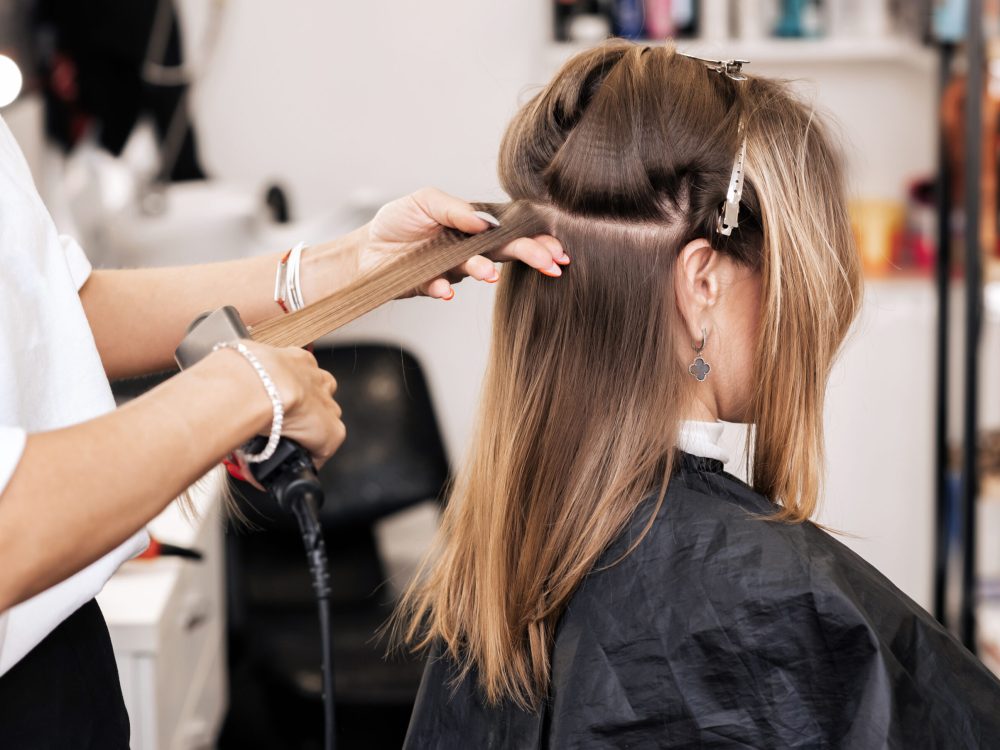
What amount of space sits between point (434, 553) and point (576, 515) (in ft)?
1.03

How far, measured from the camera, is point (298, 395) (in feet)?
2.40

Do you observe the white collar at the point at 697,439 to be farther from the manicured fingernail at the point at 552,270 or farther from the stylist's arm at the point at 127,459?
the stylist's arm at the point at 127,459

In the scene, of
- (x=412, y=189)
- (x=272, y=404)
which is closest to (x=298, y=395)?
(x=272, y=404)

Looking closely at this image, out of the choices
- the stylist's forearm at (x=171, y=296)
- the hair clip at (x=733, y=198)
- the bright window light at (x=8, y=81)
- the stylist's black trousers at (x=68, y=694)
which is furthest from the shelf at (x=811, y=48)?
the stylist's black trousers at (x=68, y=694)

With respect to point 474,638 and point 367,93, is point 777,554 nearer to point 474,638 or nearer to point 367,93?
point 474,638

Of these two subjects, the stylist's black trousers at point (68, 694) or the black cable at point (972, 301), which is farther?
the black cable at point (972, 301)

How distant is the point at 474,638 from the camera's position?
1101 mm

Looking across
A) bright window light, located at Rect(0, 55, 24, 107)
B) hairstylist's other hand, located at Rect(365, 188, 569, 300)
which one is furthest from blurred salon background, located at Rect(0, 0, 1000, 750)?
hairstylist's other hand, located at Rect(365, 188, 569, 300)

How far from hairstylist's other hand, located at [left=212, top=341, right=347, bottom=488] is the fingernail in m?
0.28

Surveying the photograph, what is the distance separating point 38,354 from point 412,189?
1917mm

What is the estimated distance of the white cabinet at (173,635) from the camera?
4.94 feet

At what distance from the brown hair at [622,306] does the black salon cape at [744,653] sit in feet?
0.12

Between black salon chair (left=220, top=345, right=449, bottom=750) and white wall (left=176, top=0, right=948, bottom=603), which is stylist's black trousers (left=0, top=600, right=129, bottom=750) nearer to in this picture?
black salon chair (left=220, top=345, right=449, bottom=750)

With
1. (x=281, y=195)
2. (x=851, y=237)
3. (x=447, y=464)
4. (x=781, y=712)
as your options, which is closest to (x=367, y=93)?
(x=281, y=195)
